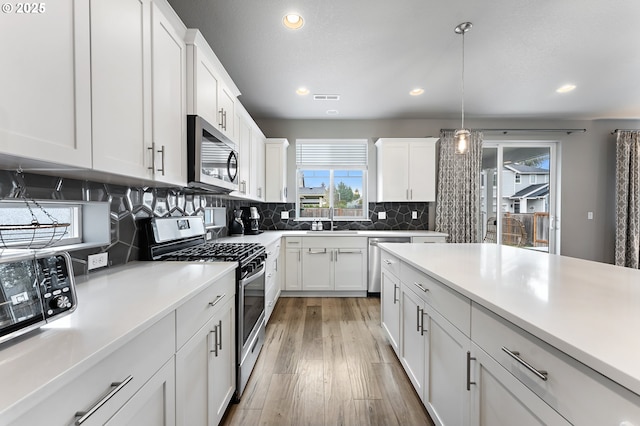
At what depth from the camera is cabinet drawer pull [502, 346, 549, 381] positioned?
26.6 inches

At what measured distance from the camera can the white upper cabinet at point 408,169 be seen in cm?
392

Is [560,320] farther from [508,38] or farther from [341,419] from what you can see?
[508,38]

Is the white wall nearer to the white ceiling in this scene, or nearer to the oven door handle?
the white ceiling

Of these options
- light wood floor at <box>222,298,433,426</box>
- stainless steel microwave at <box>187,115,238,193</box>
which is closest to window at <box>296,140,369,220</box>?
light wood floor at <box>222,298,433,426</box>

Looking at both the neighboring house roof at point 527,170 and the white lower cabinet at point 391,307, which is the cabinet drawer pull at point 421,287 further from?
the neighboring house roof at point 527,170

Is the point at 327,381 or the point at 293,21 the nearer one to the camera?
the point at 327,381

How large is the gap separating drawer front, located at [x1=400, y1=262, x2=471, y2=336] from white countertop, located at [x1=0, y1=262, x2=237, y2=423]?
3.56 feet

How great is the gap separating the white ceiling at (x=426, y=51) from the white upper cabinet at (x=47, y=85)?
1.32 meters

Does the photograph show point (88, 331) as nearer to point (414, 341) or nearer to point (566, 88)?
point (414, 341)

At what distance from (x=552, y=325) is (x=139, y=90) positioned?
1.75 m

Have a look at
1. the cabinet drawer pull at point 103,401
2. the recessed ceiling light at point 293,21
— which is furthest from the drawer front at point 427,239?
the cabinet drawer pull at point 103,401

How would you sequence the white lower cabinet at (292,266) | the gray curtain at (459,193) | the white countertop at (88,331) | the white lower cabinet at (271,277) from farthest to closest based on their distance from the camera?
the gray curtain at (459,193) < the white lower cabinet at (292,266) < the white lower cabinet at (271,277) < the white countertop at (88,331)

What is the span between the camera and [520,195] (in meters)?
4.37

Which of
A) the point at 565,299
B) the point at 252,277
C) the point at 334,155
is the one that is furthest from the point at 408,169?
the point at 565,299
